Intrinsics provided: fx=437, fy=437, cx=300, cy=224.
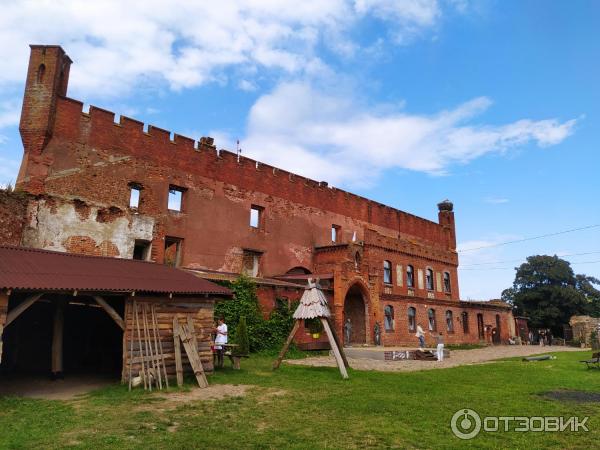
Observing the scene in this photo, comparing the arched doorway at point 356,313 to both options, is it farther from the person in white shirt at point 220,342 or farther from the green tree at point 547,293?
the green tree at point 547,293

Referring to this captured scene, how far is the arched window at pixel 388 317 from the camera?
3012 centimetres

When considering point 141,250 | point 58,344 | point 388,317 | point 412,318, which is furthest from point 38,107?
point 412,318

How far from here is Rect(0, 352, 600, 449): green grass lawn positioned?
6.79 m

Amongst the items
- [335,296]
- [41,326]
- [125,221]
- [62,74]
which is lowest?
[41,326]

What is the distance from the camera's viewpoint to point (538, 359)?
68.1ft

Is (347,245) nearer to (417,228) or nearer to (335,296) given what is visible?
(335,296)

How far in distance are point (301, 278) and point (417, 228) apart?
18.0 metres

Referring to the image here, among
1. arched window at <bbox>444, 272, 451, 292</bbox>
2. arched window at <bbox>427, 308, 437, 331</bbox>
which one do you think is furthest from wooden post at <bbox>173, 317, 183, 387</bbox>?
arched window at <bbox>444, 272, 451, 292</bbox>

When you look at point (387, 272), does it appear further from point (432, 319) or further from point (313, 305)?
point (313, 305)

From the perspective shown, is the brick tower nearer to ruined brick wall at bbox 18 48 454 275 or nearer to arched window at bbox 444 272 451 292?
ruined brick wall at bbox 18 48 454 275

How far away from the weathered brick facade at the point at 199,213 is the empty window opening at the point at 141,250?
0.16m

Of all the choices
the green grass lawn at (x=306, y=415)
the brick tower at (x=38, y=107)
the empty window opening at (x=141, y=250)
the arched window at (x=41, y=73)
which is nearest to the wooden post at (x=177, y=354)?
the green grass lawn at (x=306, y=415)

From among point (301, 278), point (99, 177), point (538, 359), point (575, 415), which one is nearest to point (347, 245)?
point (301, 278)

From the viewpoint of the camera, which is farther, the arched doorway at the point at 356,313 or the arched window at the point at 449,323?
the arched window at the point at 449,323
